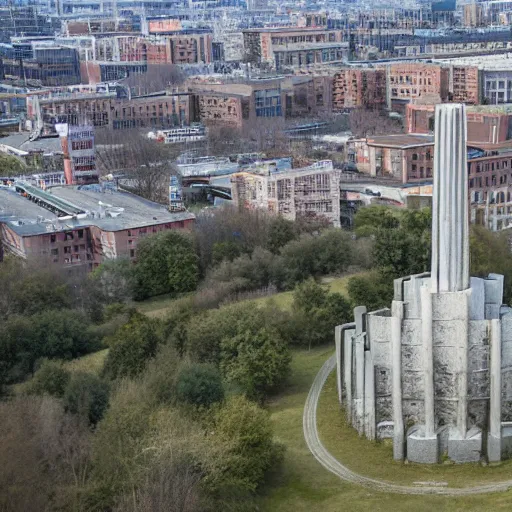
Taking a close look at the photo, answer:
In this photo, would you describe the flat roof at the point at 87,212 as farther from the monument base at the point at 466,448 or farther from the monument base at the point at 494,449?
the monument base at the point at 494,449

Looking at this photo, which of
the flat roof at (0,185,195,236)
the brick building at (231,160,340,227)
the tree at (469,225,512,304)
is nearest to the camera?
the tree at (469,225,512,304)

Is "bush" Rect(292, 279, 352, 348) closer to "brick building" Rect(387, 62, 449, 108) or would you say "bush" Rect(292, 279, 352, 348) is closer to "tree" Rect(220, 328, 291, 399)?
"tree" Rect(220, 328, 291, 399)

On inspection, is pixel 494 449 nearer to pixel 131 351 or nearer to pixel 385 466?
pixel 385 466

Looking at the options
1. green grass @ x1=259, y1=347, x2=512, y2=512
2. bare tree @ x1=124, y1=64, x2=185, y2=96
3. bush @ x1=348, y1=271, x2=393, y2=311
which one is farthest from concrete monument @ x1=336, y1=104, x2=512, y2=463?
bare tree @ x1=124, y1=64, x2=185, y2=96

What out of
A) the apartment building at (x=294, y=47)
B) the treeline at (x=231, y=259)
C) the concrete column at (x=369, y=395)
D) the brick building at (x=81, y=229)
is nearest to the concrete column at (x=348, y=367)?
the concrete column at (x=369, y=395)

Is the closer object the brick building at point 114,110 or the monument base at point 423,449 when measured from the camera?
the monument base at point 423,449

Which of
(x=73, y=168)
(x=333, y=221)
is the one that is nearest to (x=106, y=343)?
(x=333, y=221)
